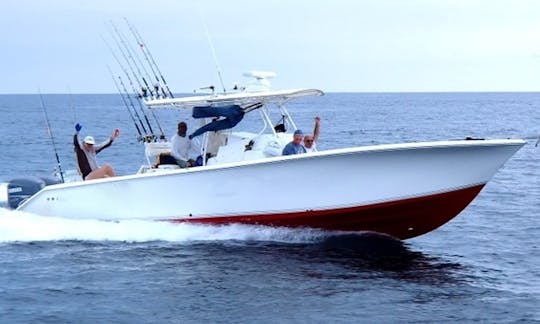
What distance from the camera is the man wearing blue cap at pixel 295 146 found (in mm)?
13328

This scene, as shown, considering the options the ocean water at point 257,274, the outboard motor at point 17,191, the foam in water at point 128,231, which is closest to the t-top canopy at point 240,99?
the ocean water at point 257,274

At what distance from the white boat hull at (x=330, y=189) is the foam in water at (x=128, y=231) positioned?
0.56ft

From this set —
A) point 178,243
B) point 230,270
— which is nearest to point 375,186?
point 230,270

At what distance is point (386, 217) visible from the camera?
13453 mm

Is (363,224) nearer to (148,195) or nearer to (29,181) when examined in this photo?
(148,195)

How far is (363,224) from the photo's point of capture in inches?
538

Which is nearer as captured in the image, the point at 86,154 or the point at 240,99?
the point at 240,99

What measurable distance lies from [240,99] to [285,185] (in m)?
1.87

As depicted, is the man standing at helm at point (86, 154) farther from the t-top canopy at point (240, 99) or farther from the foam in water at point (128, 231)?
the t-top canopy at point (240, 99)

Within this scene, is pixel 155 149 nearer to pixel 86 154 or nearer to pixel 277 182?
pixel 86 154

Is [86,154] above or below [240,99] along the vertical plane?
below

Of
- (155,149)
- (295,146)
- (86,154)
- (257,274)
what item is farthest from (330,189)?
(86,154)

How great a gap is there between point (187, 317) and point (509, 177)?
1784 cm

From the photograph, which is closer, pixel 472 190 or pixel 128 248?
pixel 472 190
